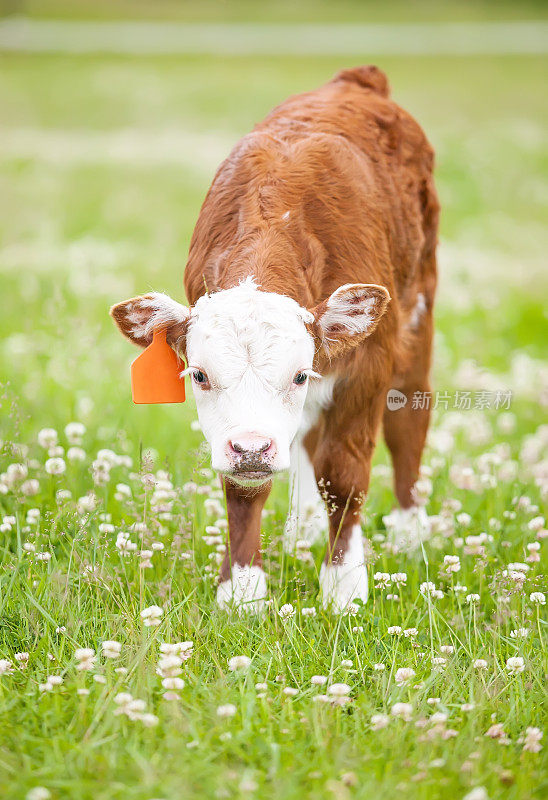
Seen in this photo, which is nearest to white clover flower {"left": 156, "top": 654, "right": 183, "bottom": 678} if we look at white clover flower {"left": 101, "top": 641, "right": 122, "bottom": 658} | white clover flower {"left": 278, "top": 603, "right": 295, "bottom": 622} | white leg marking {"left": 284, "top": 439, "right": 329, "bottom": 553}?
white clover flower {"left": 101, "top": 641, "right": 122, "bottom": 658}

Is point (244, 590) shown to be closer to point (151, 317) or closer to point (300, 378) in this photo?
point (300, 378)

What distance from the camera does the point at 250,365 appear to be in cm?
370

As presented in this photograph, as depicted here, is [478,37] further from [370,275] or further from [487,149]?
[370,275]

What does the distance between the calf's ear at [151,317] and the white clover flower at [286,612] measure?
1.11 meters

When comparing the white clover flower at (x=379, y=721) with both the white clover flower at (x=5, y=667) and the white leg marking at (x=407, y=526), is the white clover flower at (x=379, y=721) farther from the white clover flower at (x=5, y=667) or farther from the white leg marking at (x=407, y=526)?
the white leg marking at (x=407, y=526)

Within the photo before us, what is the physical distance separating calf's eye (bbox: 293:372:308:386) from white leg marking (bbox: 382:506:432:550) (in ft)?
3.65

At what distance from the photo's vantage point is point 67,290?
9.43m

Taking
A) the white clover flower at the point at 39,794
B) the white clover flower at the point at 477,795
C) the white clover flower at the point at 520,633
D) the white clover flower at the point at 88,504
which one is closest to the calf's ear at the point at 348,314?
the white clover flower at the point at 88,504

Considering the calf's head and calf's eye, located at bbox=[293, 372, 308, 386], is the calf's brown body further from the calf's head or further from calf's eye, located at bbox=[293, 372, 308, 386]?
calf's eye, located at bbox=[293, 372, 308, 386]

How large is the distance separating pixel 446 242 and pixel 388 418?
25.4ft

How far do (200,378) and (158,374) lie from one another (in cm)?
34

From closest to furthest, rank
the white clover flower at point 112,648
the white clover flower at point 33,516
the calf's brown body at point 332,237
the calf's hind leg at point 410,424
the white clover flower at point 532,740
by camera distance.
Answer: the white clover flower at point 532,740 < the white clover flower at point 112,648 < the calf's brown body at point 332,237 < the white clover flower at point 33,516 < the calf's hind leg at point 410,424

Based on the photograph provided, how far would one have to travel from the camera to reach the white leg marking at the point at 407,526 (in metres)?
4.81

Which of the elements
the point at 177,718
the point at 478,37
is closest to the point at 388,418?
the point at 177,718
